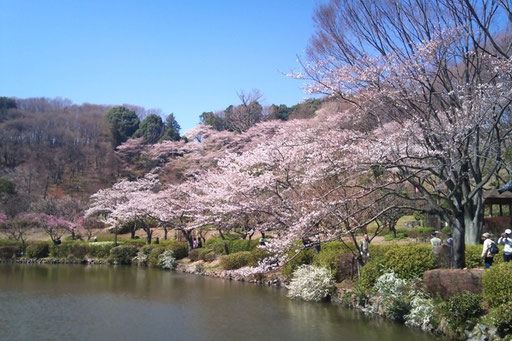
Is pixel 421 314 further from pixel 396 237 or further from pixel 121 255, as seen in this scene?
pixel 121 255

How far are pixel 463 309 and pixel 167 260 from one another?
1662 cm

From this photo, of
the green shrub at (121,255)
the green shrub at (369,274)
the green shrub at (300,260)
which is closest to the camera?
the green shrub at (369,274)

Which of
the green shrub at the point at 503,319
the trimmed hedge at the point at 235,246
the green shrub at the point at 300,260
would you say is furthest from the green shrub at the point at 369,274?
the trimmed hedge at the point at 235,246

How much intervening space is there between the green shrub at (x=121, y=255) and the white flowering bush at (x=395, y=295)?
18.1m

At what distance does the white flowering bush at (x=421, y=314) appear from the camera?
8727 mm

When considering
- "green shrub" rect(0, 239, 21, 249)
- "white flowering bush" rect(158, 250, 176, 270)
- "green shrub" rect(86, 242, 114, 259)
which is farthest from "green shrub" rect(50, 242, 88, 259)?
"white flowering bush" rect(158, 250, 176, 270)

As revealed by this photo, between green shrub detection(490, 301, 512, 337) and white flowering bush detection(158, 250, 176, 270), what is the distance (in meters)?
17.0

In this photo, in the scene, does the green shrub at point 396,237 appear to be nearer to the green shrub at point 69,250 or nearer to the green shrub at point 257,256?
the green shrub at point 257,256

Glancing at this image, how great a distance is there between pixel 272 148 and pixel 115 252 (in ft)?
47.0

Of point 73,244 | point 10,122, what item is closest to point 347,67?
point 73,244

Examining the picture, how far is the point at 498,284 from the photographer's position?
7398 millimetres

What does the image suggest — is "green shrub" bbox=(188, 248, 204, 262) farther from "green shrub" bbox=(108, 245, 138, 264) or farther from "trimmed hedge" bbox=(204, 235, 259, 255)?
"green shrub" bbox=(108, 245, 138, 264)

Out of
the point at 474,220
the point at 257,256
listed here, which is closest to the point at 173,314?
the point at 257,256

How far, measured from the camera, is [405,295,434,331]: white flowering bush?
28.6ft
